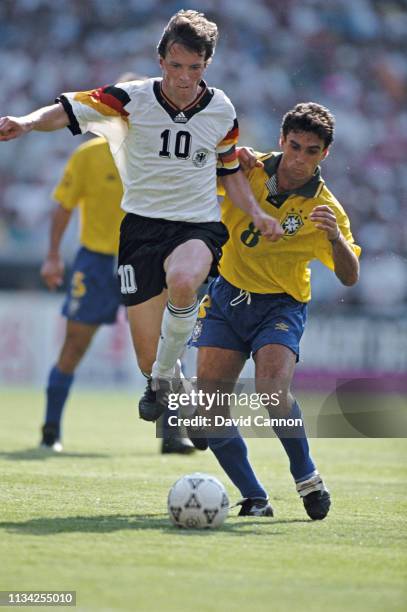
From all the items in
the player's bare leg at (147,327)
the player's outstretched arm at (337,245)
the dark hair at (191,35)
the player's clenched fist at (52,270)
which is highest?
the dark hair at (191,35)

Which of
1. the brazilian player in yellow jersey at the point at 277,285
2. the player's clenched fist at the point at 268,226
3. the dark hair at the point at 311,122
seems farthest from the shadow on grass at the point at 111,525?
the dark hair at the point at 311,122

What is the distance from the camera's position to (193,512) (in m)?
5.21

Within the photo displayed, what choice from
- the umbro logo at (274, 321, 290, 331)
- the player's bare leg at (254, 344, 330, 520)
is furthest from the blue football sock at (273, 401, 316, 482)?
the umbro logo at (274, 321, 290, 331)

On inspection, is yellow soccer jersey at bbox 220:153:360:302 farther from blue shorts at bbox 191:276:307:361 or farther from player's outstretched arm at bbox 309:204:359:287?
player's outstretched arm at bbox 309:204:359:287

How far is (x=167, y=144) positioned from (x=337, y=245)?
1041 mm

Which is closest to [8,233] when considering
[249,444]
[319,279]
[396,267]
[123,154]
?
[319,279]

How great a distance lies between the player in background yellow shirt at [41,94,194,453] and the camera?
363 inches

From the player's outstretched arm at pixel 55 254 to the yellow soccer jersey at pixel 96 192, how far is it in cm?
19

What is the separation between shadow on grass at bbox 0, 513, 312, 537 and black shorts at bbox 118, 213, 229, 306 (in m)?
1.28

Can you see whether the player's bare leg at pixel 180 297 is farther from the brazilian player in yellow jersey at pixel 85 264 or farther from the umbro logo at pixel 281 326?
the brazilian player in yellow jersey at pixel 85 264

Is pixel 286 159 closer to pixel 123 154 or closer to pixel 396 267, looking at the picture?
pixel 123 154

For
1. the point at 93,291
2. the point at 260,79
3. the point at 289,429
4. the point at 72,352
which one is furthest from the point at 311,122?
the point at 260,79

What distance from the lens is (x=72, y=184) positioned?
9.42m

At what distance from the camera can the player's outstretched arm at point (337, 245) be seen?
5719 mm
